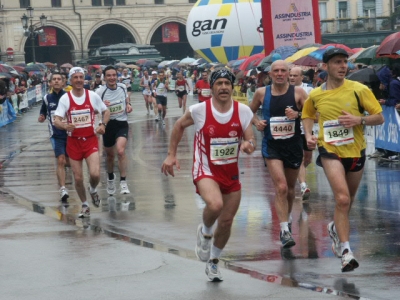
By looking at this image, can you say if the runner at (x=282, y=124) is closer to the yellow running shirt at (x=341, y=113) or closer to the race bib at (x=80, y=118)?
the yellow running shirt at (x=341, y=113)

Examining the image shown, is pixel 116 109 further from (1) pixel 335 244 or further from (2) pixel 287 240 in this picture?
(1) pixel 335 244

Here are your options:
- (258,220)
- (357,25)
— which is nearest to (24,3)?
(357,25)

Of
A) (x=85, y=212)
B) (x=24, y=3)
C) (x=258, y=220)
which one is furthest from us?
(x=24, y=3)

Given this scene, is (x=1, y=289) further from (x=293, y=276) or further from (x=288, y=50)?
(x=288, y=50)

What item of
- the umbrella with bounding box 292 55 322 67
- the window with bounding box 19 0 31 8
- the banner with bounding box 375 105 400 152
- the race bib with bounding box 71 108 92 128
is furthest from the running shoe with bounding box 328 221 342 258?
the window with bounding box 19 0 31 8

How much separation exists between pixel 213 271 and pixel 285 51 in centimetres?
2028

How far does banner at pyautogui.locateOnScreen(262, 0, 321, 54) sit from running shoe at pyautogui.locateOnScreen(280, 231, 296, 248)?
57.7 feet

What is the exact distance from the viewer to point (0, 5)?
89.9 meters

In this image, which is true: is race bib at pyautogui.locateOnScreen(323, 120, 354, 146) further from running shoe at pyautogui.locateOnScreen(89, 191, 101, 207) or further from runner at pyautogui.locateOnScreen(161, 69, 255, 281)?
running shoe at pyautogui.locateOnScreen(89, 191, 101, 207)

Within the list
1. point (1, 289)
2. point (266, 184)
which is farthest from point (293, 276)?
point (266, 184)

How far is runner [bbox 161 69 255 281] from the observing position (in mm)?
8375

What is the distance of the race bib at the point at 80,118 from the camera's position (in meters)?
12.7

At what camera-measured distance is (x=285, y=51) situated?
28.1 metres

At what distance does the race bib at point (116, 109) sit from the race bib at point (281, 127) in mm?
4745
